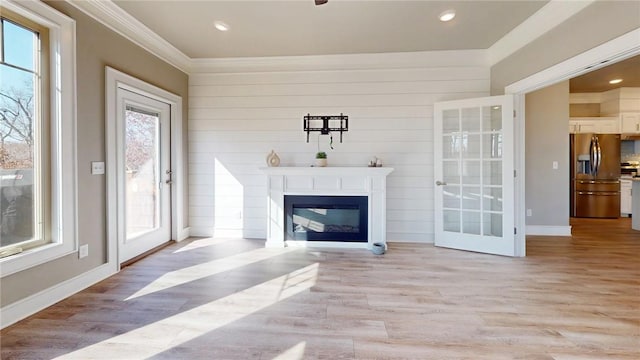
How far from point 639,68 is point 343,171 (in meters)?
5.51

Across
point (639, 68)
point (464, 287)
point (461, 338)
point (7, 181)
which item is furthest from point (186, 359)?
point (639, 68)

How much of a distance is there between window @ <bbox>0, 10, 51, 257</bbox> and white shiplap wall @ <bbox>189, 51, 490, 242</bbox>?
2.20 metres

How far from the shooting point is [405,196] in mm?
4445

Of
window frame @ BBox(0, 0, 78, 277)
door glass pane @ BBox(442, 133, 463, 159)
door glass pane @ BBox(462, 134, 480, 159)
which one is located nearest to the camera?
window frame @ BBox(0, 0, 78, 277)

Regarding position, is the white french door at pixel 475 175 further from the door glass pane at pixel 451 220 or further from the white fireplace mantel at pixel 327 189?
the white fireplace mantel at pixel 327 189

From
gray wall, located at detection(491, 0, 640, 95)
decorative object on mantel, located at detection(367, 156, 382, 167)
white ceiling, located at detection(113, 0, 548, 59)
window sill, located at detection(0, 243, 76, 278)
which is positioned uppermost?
white ceiling, located at detection(113, 0, 548, 59)

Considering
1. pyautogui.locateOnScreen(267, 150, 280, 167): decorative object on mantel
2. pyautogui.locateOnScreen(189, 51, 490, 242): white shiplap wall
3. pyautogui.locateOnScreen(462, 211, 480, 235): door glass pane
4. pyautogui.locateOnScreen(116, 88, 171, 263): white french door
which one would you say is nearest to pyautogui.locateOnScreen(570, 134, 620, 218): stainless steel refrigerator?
pyautogui.locateOnScreen(189, 51, 490, 242): white shiplap wall

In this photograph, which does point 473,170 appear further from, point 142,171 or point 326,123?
point 142,171

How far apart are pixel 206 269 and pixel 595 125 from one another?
8.07 metres

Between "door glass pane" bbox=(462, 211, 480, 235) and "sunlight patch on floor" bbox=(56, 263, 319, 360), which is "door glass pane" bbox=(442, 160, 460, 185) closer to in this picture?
"door glass pane" bbox=(462, 211, 480, 235)

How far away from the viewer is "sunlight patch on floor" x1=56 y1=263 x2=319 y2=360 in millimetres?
1868

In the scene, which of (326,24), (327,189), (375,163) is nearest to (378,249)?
(327,189)

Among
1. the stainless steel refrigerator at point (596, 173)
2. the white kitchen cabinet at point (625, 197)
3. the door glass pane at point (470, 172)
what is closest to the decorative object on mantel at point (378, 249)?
the door glass pane at point (470, 172)

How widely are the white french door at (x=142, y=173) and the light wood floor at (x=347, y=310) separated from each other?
0.41 metres
